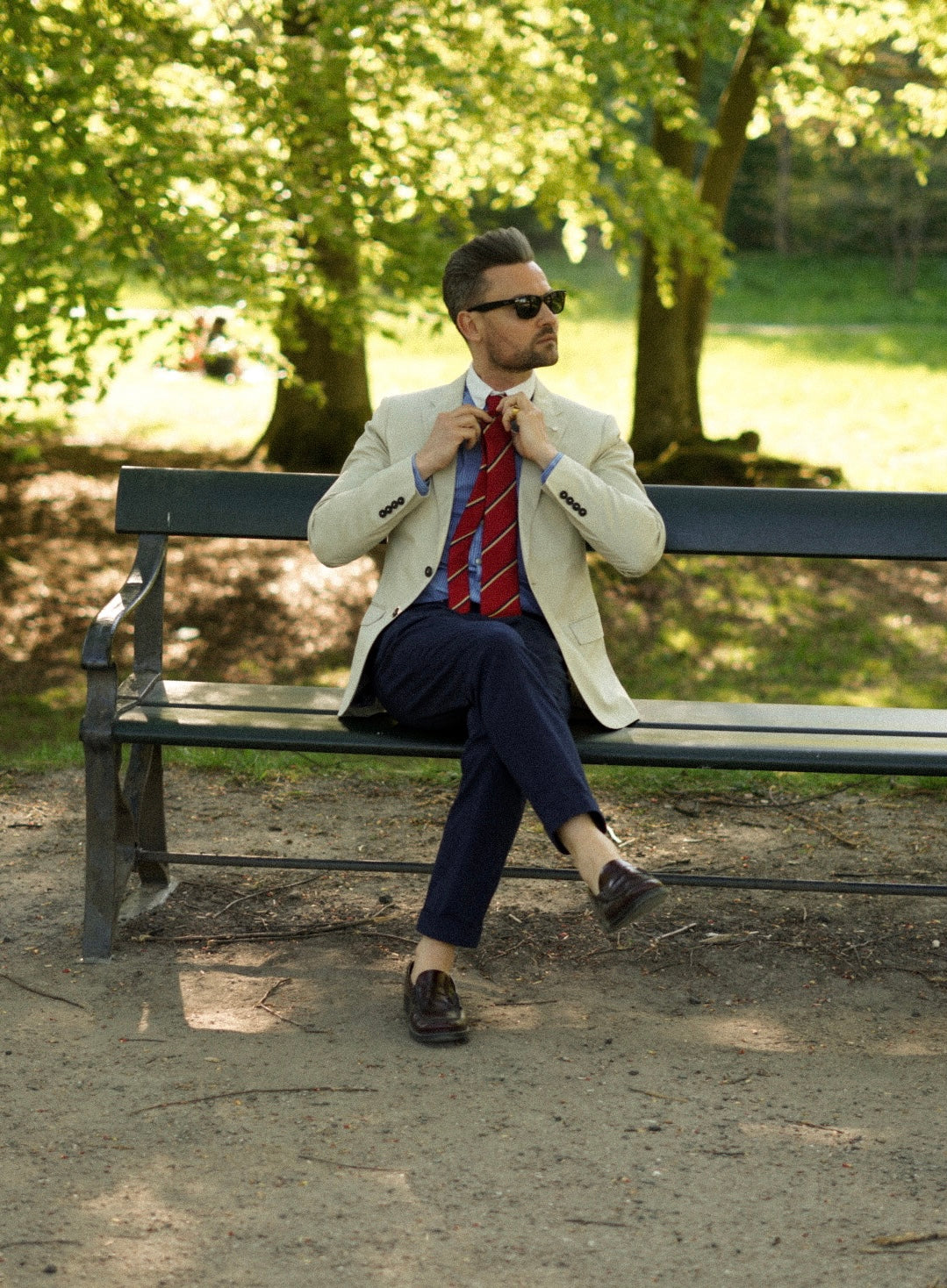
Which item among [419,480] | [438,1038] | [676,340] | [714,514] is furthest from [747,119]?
[438,1038]

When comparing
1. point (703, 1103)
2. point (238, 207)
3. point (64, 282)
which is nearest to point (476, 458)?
point (703, 1103)

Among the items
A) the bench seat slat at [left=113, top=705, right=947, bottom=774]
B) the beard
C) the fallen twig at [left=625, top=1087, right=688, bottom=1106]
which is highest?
the beard

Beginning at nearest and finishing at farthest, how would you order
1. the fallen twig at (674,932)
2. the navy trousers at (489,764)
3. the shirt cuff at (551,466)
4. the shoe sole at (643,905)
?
the shoe sole at (643,905)
the navy trousers at (489,764)
the shirt cuff at (551,466)
the fallen twig at (674,932)

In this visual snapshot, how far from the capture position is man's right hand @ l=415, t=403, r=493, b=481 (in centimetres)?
379

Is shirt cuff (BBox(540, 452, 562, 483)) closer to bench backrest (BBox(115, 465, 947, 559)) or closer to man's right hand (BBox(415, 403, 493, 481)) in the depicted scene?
man's right hand (BBox(415, 403, 493, 481))

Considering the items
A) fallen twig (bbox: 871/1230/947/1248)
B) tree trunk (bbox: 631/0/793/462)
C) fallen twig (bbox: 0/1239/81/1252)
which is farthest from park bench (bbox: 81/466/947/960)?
tree trunk (bbox: 631/0/793/462)

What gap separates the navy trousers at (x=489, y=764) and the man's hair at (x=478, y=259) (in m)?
0.85

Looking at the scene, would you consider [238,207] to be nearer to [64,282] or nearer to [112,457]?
[64,282]

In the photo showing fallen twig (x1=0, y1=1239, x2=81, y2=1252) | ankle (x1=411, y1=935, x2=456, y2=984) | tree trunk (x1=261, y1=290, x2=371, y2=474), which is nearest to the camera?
fallen twig (x1=0, y1=1239, x2=81, y2=1252)

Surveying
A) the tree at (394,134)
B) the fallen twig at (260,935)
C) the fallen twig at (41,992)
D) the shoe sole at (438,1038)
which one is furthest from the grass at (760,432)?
the shoe sole at (438,1038)

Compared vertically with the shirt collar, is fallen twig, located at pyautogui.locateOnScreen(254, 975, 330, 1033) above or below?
below

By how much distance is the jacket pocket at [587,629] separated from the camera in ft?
12.8

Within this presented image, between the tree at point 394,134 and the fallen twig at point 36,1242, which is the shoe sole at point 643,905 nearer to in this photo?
the fallen twig at point 36,1242

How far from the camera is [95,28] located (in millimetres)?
6855
